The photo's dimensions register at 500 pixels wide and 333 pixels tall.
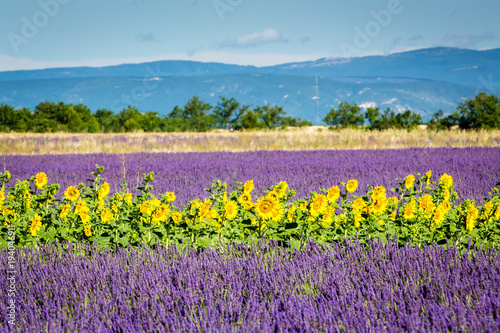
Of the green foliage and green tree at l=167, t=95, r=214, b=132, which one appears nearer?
the green foliage

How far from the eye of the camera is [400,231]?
290cm

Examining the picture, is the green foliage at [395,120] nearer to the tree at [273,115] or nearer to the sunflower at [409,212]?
the tree at [273,115]

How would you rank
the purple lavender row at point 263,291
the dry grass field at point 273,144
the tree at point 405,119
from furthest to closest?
the tree at point 405,119, the dry grass field at point 273,144, the purple lavender row at point 263,291

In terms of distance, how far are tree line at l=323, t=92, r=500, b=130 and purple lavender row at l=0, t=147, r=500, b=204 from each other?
13.1m

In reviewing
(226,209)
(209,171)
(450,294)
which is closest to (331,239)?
(226,209)

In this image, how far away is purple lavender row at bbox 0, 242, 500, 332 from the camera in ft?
5.42

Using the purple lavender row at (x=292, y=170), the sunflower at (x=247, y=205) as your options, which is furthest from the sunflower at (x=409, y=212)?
the purple lavender row at (x=292, y=170)

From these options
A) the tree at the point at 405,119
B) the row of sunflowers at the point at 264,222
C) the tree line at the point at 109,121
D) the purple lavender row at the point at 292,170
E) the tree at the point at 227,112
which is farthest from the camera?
the tree at the point at 227,112

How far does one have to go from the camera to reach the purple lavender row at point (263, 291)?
5.42ft

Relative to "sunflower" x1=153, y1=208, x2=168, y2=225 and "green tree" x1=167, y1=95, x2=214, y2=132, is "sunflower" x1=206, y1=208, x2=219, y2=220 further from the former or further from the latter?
"green tree" x1=167, y1=95, x2=214, y2=132

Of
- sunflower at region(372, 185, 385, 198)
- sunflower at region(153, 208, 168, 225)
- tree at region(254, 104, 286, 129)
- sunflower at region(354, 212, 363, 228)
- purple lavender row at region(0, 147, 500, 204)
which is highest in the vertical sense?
tree at region(254, 104, 286, 129)

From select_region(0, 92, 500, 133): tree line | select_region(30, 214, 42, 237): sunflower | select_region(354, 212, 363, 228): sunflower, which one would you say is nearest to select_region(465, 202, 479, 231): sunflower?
select_region(354, 212, 363, 228): sunflower

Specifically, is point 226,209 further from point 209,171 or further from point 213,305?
point 209,171

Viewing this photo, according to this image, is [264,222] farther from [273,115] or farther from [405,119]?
[273,115]
